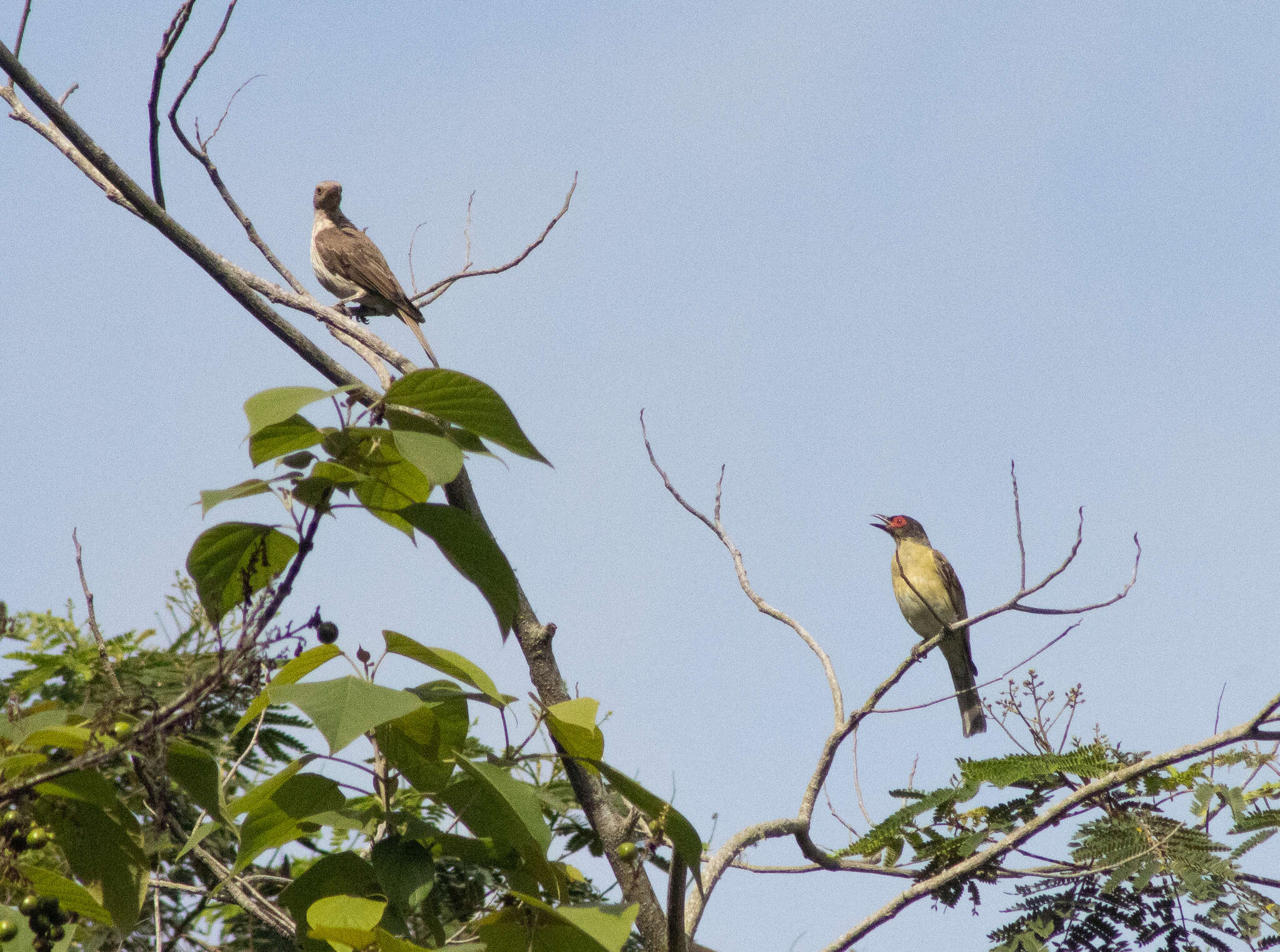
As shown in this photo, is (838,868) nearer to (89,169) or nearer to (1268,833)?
(1268,833)

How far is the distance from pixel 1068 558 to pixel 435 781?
258 cm

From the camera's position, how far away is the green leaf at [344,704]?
1.67 meters

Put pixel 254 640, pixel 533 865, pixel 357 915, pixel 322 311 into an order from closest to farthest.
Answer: pixel 254 640 → pixel 357 915 → pixel 533 865 → pixel 322 311

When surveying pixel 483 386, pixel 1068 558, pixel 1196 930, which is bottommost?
pixel 483 386

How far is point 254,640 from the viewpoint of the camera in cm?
170

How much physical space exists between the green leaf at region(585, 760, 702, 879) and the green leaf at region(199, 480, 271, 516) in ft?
2.64

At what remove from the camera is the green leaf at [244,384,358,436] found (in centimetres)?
173

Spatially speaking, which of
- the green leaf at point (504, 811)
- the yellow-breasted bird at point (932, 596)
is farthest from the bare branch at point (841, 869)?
the yellow-breasted bird at point (932, 596)

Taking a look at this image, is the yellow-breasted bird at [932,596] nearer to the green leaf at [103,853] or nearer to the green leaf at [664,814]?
the green leaf at [664,814]

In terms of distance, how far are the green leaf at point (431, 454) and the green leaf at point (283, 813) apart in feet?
2.06

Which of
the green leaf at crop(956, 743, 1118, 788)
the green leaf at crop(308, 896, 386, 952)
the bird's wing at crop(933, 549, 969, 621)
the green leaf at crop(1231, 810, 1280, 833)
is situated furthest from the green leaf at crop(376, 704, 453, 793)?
the bird's wing at crop(933, 549, 969, 621)

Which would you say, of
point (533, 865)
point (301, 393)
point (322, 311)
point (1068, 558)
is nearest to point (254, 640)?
point (301, 393)

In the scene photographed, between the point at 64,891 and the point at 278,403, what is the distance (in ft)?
2.95

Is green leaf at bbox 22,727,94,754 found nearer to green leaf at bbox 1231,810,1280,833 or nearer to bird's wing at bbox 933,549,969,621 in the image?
green leaf at bbox 1231,810,1280,833
